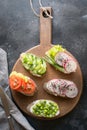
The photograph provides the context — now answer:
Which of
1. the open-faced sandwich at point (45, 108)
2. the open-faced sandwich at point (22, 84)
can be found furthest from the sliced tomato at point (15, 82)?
the open-faced sandwich at point (45, 108)

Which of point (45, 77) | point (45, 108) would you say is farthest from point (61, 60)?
point (45, 108)

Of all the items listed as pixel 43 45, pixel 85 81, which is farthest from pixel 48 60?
pixel 85 81

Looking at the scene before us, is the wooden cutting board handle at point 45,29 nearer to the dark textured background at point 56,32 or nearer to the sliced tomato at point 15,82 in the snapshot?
the dark textured background at point 56,32

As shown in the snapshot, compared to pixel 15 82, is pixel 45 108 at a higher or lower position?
lower

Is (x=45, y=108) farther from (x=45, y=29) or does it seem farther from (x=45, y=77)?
(x=45, y=29)

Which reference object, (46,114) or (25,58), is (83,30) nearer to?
(25,58)

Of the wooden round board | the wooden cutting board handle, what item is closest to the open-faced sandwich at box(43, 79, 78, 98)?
the wooden round board

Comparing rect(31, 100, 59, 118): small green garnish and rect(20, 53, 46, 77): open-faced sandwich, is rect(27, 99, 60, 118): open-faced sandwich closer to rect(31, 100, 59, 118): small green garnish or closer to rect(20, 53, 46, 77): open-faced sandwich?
rect(31, 100, 59, 118): small green garnish
